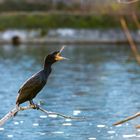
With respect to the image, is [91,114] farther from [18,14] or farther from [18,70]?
[18,14]

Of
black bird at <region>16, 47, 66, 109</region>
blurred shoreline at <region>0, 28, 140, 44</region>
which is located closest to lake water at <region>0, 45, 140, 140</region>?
black bird at <region>16, 47, 66, 109</region>

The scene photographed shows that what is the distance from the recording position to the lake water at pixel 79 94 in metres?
Answer: 28.5

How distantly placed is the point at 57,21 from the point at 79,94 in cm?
5742

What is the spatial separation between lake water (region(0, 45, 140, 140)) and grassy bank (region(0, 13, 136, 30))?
20.0m

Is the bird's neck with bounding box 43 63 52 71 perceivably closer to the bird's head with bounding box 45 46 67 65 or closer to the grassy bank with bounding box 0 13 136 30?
the bird's head with bounding box 45 46 67 65

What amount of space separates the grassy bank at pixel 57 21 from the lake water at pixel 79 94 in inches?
788

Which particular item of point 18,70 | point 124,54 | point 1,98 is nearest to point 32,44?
point 124,54

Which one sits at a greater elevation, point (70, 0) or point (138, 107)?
point (138, 107)

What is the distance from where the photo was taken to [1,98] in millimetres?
39781

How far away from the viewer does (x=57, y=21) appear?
325 feet

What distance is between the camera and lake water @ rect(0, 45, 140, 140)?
2845 centimetres

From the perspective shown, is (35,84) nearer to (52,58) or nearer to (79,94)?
(52,58)

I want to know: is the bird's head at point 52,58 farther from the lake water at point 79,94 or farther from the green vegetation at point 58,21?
the green vegetation at point 58,21

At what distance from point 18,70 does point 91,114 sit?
23.7 meters
